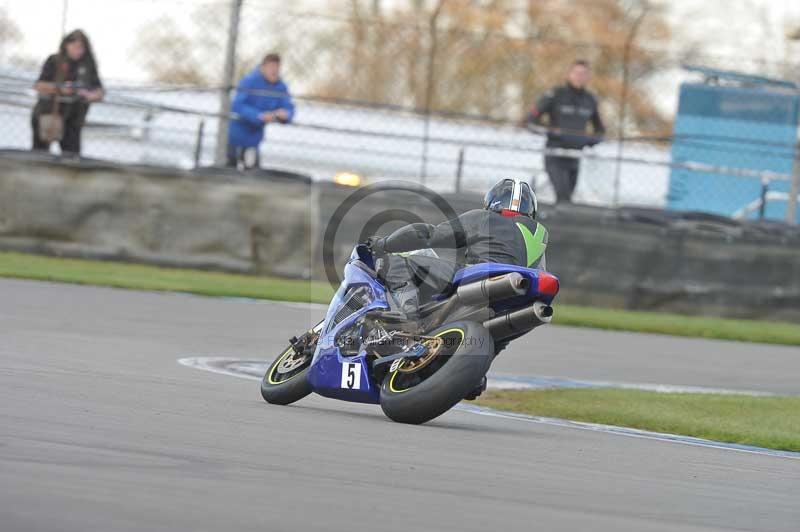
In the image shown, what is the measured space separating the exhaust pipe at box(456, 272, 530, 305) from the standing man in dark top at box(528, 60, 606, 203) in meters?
9.69

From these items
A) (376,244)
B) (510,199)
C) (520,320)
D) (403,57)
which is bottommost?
(520,320)

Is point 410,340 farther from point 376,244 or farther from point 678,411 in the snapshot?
point 678,411

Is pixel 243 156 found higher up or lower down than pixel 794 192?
lower down

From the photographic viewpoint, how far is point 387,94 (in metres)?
17.4

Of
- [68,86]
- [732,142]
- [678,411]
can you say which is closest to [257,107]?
[68,86]

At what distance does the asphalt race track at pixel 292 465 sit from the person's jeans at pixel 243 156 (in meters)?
6.97

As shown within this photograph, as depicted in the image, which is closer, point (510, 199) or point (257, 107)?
point (510, 199)

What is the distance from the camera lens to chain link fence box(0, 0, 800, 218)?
16.7m

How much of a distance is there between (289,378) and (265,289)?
7537 mm

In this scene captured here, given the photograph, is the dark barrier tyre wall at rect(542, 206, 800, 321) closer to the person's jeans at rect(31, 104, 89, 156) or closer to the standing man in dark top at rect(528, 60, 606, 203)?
the standing man in dark top at rect(528, 60, 606, 203)

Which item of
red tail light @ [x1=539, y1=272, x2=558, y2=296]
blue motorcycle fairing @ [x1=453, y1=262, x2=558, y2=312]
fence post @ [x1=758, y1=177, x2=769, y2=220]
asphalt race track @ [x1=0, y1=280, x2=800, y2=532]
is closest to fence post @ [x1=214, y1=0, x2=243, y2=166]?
fence post @ [x1=758, y1=177, x2=769, y2=220]

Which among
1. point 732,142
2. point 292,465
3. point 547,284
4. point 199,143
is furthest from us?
point 732,142

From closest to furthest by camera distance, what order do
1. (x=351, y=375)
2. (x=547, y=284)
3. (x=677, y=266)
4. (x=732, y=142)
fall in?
(x=547, y=284) → (x=351, y=375) → (x=677, y=266) → (x=732, y=142)

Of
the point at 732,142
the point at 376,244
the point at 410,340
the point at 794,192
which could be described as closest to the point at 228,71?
the point at 732,142
